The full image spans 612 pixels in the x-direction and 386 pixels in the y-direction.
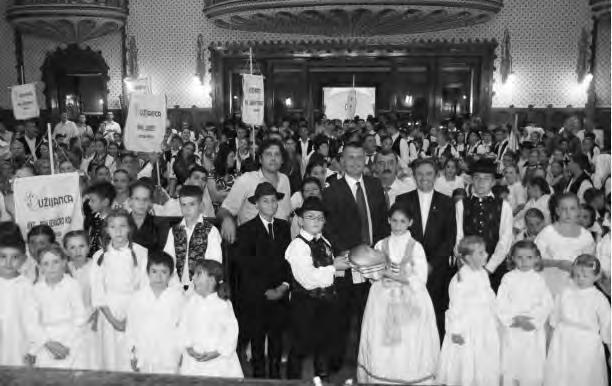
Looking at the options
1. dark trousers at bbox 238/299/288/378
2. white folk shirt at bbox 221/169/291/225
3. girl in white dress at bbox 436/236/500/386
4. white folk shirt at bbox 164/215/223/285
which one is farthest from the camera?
white folk shirt at bbox 221/169/291/225

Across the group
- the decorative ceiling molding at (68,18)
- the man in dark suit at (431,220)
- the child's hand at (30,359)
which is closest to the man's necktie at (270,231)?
the man in dark suit at (431,220)

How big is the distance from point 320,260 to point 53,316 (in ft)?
6.49

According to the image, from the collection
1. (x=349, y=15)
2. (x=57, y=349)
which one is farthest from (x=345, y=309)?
(x=349, y=15)

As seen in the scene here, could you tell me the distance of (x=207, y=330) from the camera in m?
4.33

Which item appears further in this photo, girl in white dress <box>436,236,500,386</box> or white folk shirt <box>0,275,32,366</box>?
girl in white dress <box>436,236,500,386</box>

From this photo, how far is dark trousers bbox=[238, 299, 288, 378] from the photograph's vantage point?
5109 millimetres

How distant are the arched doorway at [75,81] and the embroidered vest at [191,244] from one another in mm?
16116

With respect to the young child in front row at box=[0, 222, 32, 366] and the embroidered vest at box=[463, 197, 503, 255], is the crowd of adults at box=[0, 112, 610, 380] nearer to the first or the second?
the embroidered vest at box=[463, 197, 503, 255]

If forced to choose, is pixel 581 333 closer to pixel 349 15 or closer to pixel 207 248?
pixel 207 248

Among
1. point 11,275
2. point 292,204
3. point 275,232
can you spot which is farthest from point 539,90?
point 11,275

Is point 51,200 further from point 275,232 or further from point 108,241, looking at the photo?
point 275,232

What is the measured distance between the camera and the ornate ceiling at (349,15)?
52.9ft

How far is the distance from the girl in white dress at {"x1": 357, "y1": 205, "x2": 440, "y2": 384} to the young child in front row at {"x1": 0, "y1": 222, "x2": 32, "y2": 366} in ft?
8.61

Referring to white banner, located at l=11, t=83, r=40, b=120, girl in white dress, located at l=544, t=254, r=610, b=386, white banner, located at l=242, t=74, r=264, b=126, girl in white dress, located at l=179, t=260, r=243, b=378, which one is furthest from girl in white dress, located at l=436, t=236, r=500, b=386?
white banner, located at l=11, t=83, r=40, b=120
